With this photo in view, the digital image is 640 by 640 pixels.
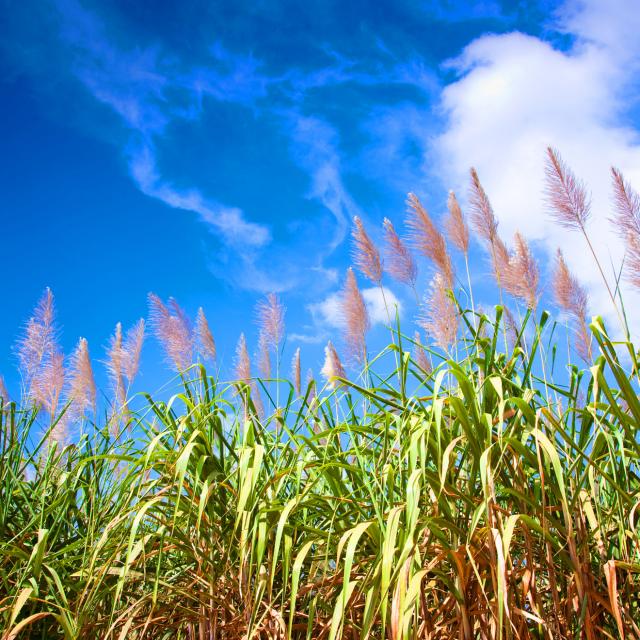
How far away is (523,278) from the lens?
10.5ft

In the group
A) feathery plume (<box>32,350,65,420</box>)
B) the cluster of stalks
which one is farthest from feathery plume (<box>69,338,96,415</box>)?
the cluster of stalks

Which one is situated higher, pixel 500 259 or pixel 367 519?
pixel 500 259

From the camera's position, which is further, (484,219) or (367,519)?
(484,219)

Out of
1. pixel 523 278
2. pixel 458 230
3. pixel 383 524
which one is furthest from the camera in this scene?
pixel 458 230

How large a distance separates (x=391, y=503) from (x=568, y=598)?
53 centimetres

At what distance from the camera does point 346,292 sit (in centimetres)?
375

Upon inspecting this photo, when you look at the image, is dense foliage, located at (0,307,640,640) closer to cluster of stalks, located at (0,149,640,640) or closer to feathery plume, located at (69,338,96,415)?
Result: cluster of stalks, located at (0,149,640,640)

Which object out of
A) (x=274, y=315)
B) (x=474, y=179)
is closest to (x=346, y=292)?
(x=274, y=315)

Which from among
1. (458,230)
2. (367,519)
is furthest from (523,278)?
(367,519)

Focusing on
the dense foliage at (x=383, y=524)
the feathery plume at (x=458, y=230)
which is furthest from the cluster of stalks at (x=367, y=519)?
the feathery plume at (x=458, y=230)

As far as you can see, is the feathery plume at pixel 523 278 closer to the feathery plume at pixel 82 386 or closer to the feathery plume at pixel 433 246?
the feathery plume at pixel 433 246

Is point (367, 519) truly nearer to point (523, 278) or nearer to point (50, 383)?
point (523, 278)

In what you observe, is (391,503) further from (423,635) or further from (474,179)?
(474,179)

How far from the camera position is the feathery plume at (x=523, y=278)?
3197 millimetres
